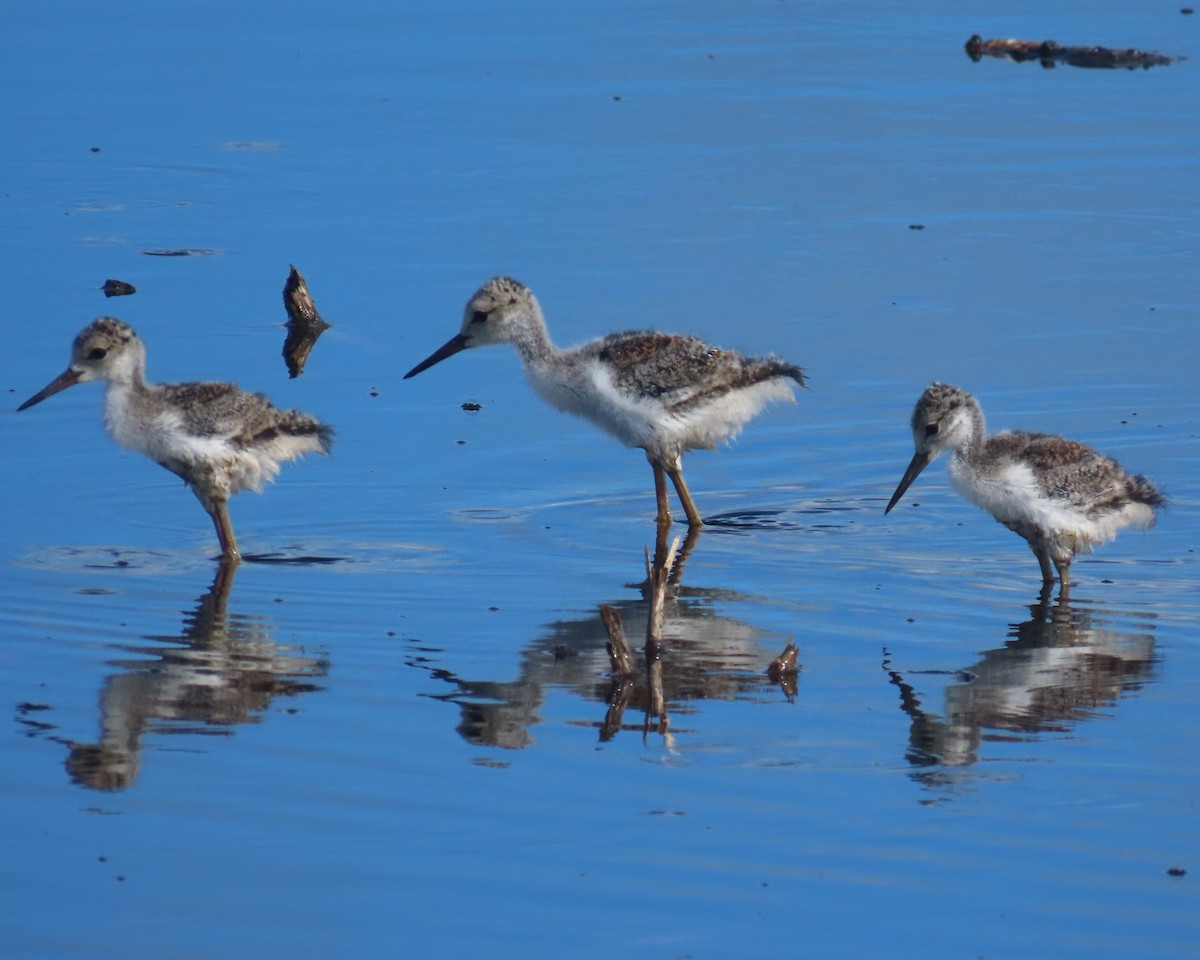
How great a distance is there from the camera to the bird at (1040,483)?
31.4 ft

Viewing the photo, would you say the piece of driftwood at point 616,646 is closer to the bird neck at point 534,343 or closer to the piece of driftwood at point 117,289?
the bird neck at point 534,343

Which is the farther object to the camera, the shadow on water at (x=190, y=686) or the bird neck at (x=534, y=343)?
the bird neck at (x=534, y=343)

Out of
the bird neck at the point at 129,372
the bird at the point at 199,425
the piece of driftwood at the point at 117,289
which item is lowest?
the bird at the point at 199,425

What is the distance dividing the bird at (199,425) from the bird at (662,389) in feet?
4.40

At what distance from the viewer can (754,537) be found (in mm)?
10336

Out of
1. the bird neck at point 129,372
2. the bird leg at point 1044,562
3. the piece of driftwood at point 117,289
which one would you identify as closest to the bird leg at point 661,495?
the bird leg at point 1044,562

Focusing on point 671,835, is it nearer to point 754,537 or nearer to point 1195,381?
point 754,537

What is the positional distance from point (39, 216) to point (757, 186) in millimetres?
5262

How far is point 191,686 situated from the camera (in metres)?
7.99

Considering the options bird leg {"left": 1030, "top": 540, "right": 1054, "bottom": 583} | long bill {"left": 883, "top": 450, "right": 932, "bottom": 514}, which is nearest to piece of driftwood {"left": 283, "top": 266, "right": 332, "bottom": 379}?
long bill {"left": 883, "top": 450, "right": 932, "bottom": 514}

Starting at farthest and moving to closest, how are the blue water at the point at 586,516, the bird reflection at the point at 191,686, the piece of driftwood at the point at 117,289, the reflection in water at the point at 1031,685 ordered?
the piece of driftwood at the point at 117,289, the reflection in water at the point at 1031,685, the bird reflection at the point at 191,686, the blue water at the point at 586,516

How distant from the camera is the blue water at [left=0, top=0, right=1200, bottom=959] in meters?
6.33

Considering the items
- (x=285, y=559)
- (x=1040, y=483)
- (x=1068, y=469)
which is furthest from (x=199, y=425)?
(x=1068, y=469)

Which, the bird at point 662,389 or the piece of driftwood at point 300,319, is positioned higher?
the piece of driftwood at point 300,319
